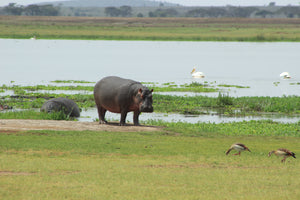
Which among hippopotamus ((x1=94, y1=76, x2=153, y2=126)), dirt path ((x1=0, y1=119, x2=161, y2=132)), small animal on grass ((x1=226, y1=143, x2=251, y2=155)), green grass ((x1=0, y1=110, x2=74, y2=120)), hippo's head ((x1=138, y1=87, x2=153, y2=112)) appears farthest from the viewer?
green grass ((x1=0, y1=110, x2=74, y2=120))

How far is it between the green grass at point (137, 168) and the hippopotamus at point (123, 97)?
148 cm

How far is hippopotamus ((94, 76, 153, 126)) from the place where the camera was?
55.9 feet

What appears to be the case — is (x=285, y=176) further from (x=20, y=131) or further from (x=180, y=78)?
(x=180, y=78)

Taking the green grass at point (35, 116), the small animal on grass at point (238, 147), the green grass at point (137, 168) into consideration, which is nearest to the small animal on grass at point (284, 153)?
the green grass at point (137, 168)

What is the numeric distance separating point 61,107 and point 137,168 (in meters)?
10.8

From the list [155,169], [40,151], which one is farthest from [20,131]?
[155,169]

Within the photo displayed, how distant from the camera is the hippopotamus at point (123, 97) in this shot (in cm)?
1705

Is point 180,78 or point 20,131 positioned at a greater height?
point 20,131

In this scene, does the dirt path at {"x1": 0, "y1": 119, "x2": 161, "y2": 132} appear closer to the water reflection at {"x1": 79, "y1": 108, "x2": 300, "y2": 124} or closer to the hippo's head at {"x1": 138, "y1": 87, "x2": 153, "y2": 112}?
the hippo's head at {"x1": 138, "y1": 87, "x2": 153, "y2": 112}

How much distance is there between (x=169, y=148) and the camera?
1387 cm

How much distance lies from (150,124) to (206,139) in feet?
12.6

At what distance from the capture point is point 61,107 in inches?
846

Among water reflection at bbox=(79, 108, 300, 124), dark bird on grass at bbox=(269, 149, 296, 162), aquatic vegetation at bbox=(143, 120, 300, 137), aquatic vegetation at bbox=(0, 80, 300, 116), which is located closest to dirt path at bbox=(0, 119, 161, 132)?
aquatic vegetation at bbox=(143, 120, 300, 137)

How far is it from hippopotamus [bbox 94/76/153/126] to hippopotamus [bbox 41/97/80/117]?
123 inches
